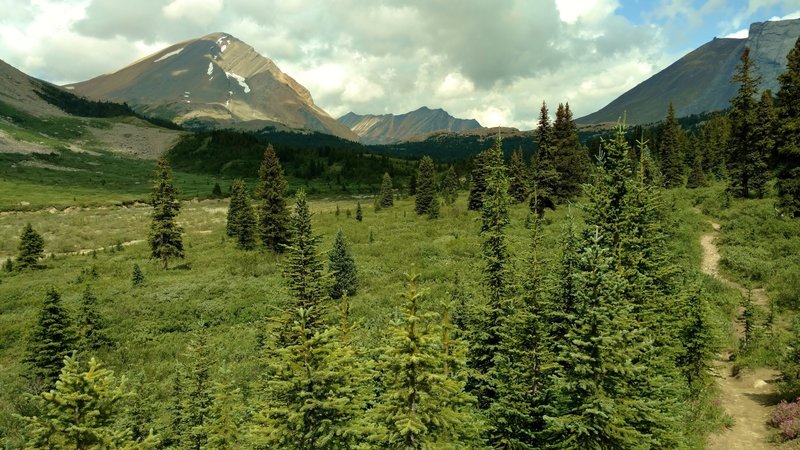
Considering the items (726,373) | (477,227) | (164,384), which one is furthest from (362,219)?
(726,373)

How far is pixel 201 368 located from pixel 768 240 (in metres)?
43.7

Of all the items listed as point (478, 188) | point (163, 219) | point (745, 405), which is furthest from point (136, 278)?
point (478, 188)

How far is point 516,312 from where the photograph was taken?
514 inches

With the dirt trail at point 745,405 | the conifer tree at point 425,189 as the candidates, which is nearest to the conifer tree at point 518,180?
the conifer tree at point 425,189

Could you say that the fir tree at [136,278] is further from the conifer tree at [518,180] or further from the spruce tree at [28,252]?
the conifer tree at [518,180]

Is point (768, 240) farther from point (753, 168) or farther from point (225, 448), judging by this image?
point (225, 448)

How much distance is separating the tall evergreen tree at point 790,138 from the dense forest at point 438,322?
0.61 ft

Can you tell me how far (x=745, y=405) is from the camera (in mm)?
19453

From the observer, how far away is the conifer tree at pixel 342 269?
118 feet

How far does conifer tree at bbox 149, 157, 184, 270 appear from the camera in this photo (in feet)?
147

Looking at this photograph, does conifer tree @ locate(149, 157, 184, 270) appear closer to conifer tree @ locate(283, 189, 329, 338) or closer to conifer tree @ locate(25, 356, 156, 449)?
conifer tree @ locate(283, 189, 329, 338)

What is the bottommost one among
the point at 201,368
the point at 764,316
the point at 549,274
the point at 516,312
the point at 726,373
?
the point at 726,373

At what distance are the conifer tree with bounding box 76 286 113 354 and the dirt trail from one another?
33.0 meters

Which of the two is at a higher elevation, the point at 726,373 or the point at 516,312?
the point at 516,312
